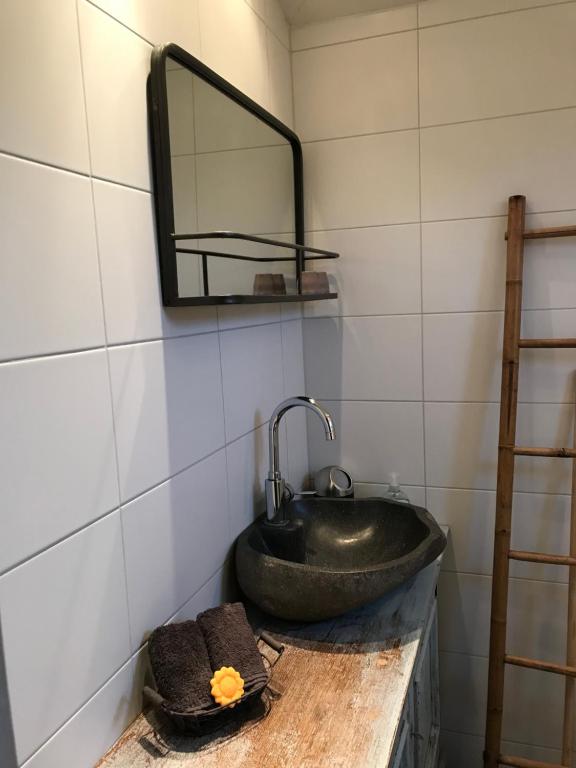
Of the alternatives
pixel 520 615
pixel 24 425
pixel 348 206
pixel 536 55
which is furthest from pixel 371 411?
pixel 24 425

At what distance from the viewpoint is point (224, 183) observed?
1327mm

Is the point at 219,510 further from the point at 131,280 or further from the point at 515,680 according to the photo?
the point at 515,680

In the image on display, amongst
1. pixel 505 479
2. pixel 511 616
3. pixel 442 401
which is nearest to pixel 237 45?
pixel 442 401

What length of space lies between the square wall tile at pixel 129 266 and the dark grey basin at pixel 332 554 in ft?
1.79

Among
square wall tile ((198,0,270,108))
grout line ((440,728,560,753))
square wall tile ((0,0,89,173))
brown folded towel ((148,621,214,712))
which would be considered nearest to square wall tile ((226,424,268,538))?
brown folded towel ((148,621,214,712))

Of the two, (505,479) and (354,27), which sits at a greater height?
(354,27)

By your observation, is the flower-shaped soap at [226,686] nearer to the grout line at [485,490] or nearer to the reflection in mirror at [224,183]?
the reflection in mirror at [224,183]

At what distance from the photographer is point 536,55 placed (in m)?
1.55

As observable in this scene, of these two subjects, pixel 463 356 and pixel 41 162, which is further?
pixel 463 356

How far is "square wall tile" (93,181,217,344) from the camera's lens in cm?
94

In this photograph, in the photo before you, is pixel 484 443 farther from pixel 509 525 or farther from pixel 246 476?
pixel 246 476

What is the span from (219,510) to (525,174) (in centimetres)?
117

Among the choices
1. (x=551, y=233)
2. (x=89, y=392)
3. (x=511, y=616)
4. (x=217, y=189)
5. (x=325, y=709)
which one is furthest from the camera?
(x=511, y=616)

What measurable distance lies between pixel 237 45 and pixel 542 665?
68.2 inches
